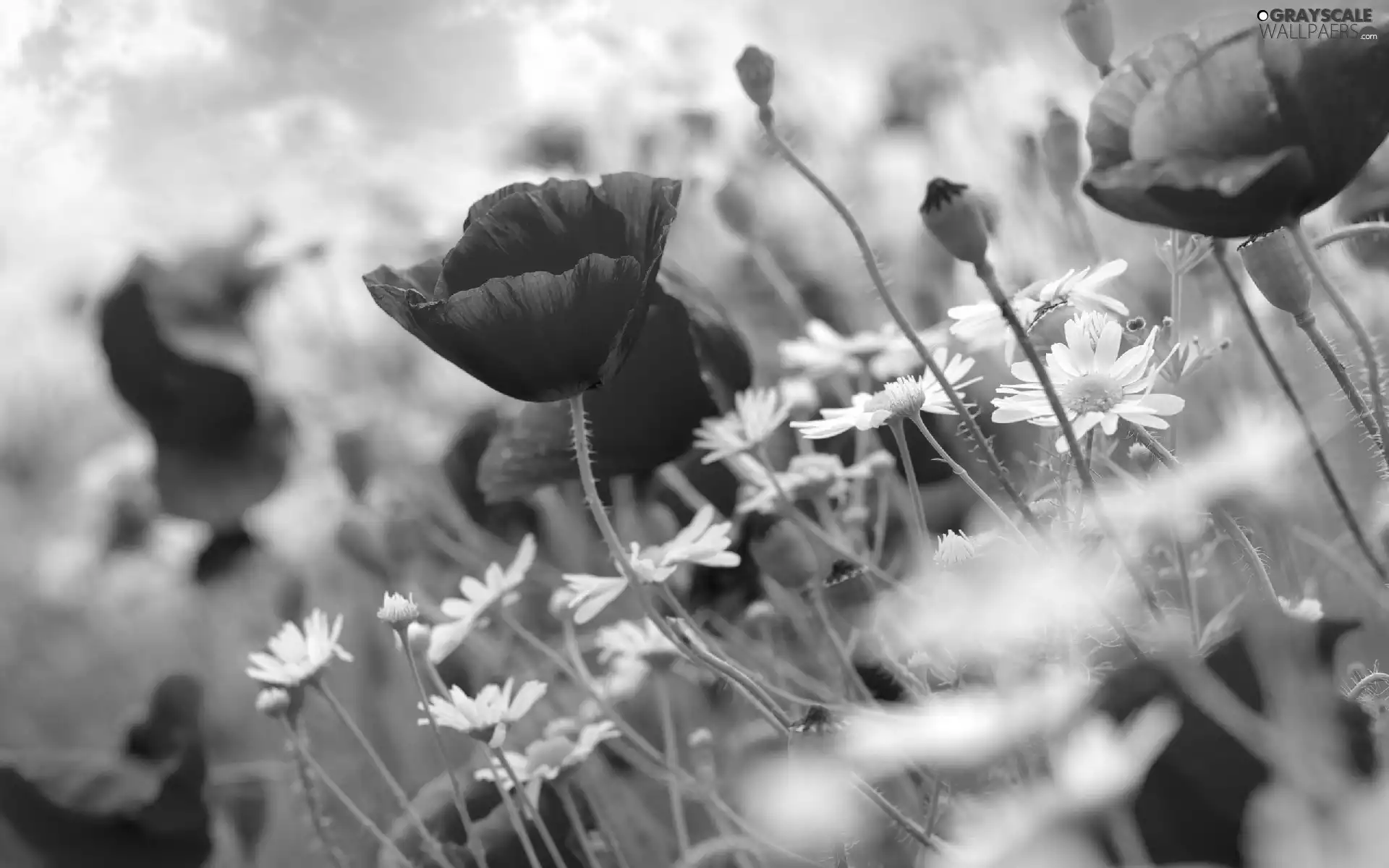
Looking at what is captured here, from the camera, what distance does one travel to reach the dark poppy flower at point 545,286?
0.29 meters

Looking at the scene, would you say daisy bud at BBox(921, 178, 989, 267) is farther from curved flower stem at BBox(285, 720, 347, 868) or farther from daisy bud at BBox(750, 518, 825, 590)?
curved flower stem at BBox(285, 720, 347, 868)

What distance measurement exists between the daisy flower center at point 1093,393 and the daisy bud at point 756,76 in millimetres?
121

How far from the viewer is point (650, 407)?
41 centimetres

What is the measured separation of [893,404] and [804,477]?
10cm

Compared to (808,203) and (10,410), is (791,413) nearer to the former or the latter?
(808,203)

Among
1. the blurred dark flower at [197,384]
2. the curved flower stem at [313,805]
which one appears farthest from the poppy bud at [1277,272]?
the blurred dark flower at [197,384]

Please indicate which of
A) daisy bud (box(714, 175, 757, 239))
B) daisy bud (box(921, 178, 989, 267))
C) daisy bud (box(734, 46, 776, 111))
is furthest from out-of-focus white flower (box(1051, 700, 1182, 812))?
daisy bud (box(714, 175, 757, 239))

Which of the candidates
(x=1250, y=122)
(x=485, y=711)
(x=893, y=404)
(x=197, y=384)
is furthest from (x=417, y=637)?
(x=197, y=384)

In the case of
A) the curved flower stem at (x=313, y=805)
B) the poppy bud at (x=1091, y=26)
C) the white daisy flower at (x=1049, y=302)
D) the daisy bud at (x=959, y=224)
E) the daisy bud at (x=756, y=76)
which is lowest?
the curved flower stem at (x=313, y=805)

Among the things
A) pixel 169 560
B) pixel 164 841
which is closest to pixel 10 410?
pixel 169 560

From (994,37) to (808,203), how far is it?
0.23 meters

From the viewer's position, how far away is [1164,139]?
237 mm

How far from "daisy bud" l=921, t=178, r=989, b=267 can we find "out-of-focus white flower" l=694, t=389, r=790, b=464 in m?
0.13

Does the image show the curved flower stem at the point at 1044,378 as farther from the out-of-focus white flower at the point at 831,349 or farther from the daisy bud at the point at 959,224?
the out-of-focus white flower at the point at 831,349
